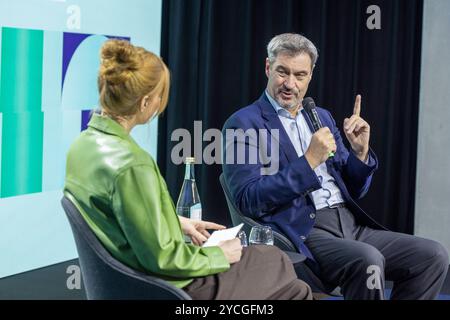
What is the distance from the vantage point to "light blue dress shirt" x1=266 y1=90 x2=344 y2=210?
10.2 feet

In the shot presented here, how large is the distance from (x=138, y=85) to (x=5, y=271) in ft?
8.22

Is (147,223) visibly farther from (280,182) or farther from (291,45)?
(291,45)

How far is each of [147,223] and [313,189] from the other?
1160 millimetres

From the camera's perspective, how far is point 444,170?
5.06 metres

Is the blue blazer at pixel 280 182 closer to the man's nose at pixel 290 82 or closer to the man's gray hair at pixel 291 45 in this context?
the man's nose at pixel 290 82

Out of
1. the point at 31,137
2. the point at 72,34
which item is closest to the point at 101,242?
the point at 31,137

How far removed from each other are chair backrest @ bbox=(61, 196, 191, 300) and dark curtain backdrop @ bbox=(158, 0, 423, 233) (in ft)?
10.2

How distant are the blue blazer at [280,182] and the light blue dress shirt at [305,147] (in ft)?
0.09

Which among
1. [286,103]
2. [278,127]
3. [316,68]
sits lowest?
[278,127]

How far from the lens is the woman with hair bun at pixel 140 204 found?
6.22ft

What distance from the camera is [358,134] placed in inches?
125

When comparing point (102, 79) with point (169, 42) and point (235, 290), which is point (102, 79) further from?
point (169, 42)

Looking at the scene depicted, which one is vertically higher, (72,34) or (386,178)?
(72,34)

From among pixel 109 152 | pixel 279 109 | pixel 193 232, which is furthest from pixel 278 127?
pixel 109 152
